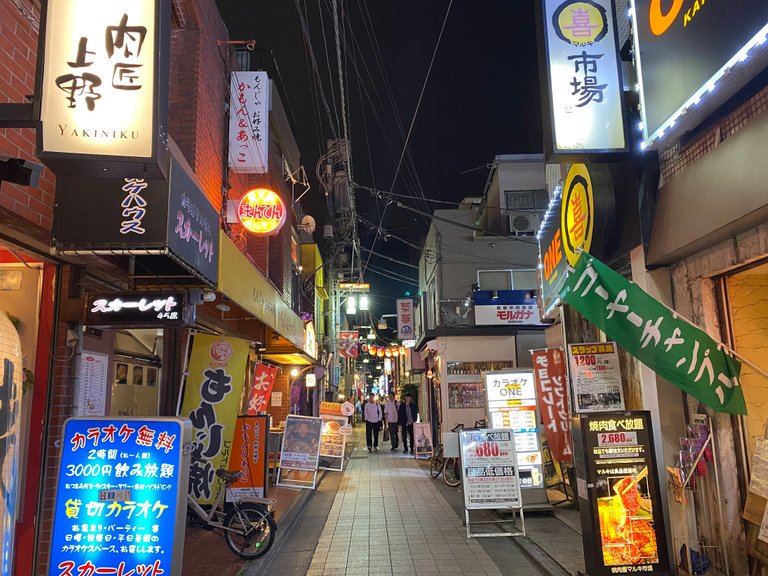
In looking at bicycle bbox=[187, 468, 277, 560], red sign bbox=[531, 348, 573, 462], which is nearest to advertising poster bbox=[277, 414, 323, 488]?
bicycle bbox=[187, 468, 277, 560]

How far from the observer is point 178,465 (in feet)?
14.5

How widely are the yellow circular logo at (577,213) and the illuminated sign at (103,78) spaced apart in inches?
210

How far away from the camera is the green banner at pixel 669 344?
16.4ft

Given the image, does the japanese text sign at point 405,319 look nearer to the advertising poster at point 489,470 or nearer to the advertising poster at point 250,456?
the advertising poster at point 250,456

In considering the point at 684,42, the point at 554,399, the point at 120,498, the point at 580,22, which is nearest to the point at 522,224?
the point at 554,399

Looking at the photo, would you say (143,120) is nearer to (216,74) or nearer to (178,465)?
(178,465)

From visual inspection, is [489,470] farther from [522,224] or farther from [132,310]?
[522,224]

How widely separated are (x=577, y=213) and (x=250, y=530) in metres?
6.29

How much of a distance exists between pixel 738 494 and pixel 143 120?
6.30 metres

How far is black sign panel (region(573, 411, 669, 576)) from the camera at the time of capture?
575 cm

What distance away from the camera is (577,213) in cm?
824

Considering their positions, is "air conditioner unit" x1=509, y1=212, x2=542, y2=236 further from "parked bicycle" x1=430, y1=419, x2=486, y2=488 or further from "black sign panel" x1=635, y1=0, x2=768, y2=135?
"black sign panel" x1=635, y1=0, x2=768, y2=135

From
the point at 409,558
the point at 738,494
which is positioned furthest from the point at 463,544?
the point at 738,494

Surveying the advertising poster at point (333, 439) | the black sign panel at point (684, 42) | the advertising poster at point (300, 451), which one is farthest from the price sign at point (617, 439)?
the advertising poster at point (333, 439)
